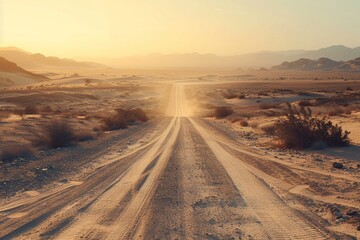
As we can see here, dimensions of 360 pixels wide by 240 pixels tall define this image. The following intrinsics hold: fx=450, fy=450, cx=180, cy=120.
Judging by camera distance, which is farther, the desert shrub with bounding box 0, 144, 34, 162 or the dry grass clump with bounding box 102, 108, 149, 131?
the dry grass clump with bounding box 102, 108, 149, 131

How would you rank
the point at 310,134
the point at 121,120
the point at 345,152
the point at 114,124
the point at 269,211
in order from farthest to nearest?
1. the point at 121,120
2. the point at 114,124
3. the point at 310,134
4. the point at 345,152
5. the point at 269,211

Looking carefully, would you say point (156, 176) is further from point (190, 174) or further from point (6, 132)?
point (6, 132)

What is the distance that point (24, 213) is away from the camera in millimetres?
9555

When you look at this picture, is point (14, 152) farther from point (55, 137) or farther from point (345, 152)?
point (345, 152)

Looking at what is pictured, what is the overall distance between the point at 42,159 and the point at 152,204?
796cm

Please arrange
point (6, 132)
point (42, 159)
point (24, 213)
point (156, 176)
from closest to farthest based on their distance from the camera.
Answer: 1. point (24, 213)
2. point (156, 176)
3. point (42, 159)
4. point (6, 132)

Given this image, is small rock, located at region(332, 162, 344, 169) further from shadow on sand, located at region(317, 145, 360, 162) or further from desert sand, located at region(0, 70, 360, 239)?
shadow on sand, located at region(317, 145, 360, 162)

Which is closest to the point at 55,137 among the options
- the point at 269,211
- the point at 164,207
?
the point at 164,207

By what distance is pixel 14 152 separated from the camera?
671 inches

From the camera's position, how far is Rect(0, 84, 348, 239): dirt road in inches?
319

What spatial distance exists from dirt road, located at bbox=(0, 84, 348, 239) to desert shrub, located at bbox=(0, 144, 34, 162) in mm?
3962

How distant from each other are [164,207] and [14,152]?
941 centimetres

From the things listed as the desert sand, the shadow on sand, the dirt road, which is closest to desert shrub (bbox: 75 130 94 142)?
the desert sand

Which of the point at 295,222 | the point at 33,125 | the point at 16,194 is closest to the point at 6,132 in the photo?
the point at 33,125
